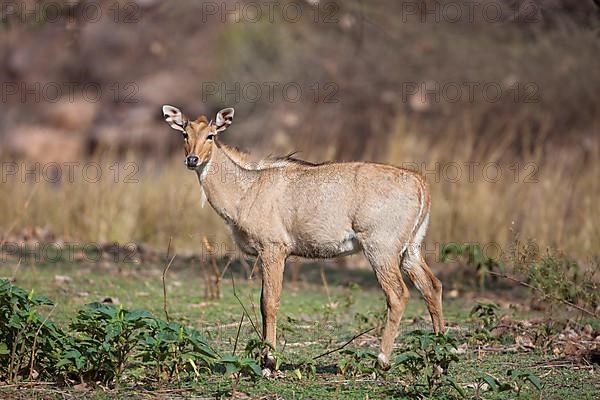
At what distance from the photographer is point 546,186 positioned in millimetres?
13000

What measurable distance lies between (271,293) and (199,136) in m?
1.43

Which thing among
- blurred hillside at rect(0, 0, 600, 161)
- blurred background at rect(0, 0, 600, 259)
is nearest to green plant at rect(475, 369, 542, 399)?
blurred background at rect(0, 0, 600, 259)

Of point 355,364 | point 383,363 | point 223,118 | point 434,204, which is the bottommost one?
point 434,204

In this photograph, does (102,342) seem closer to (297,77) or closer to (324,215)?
(324,215)

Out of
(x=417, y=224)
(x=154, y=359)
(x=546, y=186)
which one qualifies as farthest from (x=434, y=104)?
(x=154, y=359)

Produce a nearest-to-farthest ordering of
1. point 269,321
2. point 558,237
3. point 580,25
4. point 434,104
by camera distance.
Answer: point 269,321 → point 558,237 → point 580,25 → point 434,104

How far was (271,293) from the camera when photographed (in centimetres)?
695

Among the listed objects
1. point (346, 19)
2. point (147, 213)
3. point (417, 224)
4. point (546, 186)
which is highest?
point (346, 19)

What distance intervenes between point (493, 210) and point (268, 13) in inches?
398

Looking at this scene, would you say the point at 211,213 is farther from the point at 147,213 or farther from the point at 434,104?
the point at 434,104

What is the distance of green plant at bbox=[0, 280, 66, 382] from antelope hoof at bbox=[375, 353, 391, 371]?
80.0 inches

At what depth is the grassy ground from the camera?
594 centimetres

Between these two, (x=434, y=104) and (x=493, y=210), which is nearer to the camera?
(x=493, y=210)

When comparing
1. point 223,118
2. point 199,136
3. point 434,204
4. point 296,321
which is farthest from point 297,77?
point 296,321
